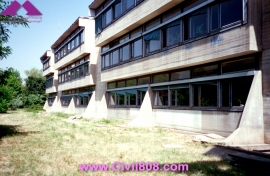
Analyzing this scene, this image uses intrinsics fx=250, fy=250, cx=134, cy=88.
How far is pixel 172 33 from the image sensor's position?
1552cm

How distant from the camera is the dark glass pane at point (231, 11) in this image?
10.7 metres

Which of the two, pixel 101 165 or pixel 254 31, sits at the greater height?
pixel 254 31

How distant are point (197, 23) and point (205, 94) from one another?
381 cm

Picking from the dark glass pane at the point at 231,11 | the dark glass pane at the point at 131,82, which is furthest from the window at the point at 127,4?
the dark glass pane at the point at 231,11

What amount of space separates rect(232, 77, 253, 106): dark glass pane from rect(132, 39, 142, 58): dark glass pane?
9.02 meters

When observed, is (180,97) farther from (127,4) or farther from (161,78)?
(127,4)

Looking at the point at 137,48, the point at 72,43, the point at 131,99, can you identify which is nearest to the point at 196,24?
the point at 137,48

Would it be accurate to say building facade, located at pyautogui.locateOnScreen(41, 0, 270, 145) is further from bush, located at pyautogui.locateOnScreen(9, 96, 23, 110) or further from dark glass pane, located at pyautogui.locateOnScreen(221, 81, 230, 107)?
bush, located at pyautogui.locateOnScreen(9, 96, 23, 110)

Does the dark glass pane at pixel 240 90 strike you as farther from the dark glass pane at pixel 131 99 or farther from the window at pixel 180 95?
the dark glass pane at pixel 131 99

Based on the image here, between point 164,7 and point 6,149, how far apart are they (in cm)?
1156

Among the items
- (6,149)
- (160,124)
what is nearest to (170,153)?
(6,149)

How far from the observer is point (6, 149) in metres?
10.1

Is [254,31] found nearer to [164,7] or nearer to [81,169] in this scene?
[164,7]

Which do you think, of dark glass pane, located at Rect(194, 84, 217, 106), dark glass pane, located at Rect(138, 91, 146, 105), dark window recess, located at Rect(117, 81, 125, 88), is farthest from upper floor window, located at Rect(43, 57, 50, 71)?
dark glass pane, located at Rect(194, 84, 217, 106)
